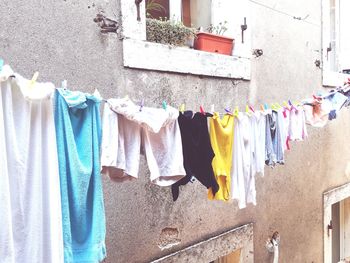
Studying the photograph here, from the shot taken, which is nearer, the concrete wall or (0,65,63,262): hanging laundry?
(0,65,63,262): hanging laundry

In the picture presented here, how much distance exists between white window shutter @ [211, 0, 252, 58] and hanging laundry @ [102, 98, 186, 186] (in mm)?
2050

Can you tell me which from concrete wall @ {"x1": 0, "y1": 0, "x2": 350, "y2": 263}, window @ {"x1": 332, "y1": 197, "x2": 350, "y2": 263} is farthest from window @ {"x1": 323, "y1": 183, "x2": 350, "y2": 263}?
concrete wall @ {"x1": 0, "y1": 0, "x2": 350, "y2": 263}

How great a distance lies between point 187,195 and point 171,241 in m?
0.47

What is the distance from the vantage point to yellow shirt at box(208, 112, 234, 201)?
3.01 meters

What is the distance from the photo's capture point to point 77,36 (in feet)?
9.85

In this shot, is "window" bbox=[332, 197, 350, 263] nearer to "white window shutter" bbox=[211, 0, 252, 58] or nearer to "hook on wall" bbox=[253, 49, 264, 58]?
"hook on wall" bbox=[253, 49, 264, 58]

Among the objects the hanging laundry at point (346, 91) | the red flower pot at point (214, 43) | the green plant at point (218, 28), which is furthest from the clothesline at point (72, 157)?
the hanging laundry at point (346, 91)

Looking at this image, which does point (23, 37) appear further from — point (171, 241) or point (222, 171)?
point (171, 241)

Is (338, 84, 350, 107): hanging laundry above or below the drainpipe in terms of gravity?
above

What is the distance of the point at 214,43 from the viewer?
4.21 meters

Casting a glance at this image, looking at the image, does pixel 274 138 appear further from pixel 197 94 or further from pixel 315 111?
pixel 197 94

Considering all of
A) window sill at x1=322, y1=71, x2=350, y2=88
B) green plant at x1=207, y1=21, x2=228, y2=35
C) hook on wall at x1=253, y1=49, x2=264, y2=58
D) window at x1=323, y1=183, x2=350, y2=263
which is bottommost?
window at x1=323, y1=183, x2=350, y2=263

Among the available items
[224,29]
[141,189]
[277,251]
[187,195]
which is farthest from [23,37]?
[277,251]

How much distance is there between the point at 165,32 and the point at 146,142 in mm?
1490
